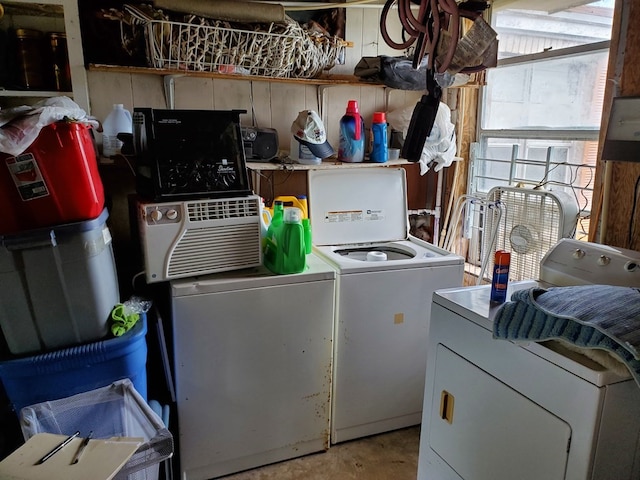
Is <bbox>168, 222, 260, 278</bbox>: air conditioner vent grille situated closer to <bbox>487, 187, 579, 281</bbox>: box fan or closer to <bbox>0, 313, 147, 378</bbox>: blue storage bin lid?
<bbox>0, 313, 147, 378</bbox>: blue storage bin lid

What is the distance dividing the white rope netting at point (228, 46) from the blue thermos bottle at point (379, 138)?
441mm

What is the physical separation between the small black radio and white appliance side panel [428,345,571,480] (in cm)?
123

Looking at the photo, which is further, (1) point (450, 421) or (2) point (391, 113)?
(2) point (391, 113)

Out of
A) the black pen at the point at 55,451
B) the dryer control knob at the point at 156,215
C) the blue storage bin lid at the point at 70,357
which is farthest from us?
the dryer control knob at the point at 156,215

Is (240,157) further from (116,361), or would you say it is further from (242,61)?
(116,361)

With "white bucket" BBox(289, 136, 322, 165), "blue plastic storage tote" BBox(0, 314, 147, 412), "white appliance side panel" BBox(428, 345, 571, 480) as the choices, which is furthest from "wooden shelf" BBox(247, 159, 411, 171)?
"white appliance side panel" BBox(428, 345, 571, 480)

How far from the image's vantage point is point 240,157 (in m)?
1.85

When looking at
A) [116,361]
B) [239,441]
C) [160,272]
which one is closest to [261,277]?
[160,272]

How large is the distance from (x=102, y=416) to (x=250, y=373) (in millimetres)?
579

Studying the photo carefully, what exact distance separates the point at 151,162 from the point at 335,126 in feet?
3.87

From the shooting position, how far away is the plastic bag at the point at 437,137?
8.16 feet

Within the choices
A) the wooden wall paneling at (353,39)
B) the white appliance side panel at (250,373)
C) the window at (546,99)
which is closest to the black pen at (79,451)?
the white appliance side panel at (250,373)

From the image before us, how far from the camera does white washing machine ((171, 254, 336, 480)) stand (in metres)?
1.80

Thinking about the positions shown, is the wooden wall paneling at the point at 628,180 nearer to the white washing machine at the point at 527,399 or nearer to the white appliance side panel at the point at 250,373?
the white washing machine at the point at 527,399
